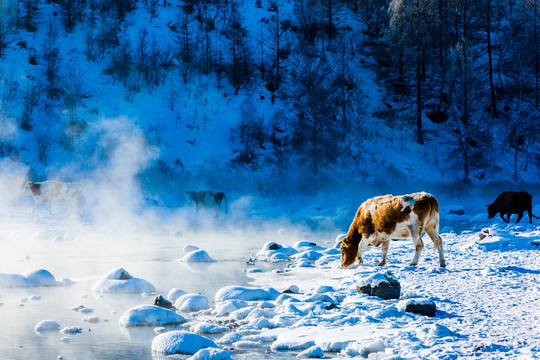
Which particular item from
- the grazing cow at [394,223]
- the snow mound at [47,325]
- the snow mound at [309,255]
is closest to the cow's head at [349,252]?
the grazing cow at [394,223]

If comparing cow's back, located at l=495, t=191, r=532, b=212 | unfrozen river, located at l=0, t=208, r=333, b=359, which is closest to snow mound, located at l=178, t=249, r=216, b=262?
unfrozen river, located at l=0, t=208, r=333, b=359

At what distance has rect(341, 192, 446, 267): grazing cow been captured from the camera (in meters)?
9.93

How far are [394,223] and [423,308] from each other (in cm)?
407

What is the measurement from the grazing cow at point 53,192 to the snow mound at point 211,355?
1957cm

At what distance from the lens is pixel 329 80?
41625 mm

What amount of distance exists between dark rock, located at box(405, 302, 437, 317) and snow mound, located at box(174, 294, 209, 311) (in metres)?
2.82

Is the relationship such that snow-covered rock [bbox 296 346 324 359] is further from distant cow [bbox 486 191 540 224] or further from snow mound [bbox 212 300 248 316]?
distant cow [bbox 486 191 540 224]

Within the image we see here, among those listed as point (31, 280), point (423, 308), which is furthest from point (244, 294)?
point (31, 280)

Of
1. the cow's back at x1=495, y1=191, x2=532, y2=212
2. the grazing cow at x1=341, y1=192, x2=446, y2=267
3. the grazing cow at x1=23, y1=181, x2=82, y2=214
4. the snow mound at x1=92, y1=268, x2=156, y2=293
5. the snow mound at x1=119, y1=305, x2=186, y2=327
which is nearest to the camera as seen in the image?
the snow mound at x1=119, y1=305, x2=186, y2=327

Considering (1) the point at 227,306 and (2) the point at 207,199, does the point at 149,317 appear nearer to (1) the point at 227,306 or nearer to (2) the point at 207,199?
(1) the point at 227,306

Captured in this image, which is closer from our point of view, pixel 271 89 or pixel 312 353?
pixel 312 353

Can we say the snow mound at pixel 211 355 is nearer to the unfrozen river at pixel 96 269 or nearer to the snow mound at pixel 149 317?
the unfrozen river at pixel 96 269

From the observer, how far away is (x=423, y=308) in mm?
6305

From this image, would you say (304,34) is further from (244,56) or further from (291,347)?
(291,347)
